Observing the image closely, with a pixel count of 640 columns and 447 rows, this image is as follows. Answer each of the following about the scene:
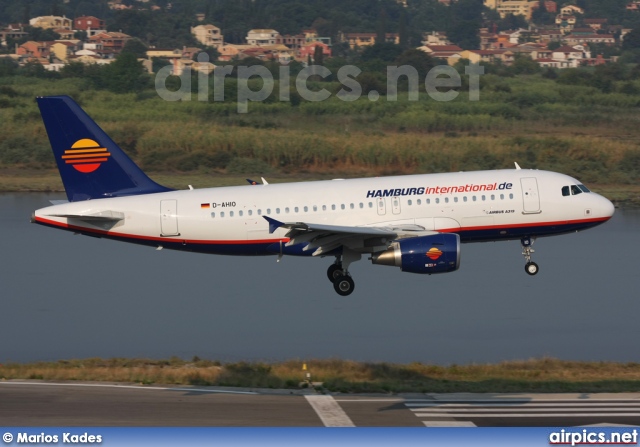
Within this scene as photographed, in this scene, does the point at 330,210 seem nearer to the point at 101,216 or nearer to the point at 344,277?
the point at 344,277

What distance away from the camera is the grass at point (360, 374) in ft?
151

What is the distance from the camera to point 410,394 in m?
44.4

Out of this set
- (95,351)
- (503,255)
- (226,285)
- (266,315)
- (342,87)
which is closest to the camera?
(95,351)

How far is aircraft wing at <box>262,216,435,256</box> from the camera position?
156 feet

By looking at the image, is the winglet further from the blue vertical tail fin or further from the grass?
the blue vertical tail fin

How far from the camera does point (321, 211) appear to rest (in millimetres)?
50188

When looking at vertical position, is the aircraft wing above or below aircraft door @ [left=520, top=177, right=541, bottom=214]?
below

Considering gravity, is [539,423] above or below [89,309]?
above

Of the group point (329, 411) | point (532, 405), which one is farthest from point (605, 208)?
point (329, 411)

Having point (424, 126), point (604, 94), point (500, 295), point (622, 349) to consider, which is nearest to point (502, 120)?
point (424, 126)

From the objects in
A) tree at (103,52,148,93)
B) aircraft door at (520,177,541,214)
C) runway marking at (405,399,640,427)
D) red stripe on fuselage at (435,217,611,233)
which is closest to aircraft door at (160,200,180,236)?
red stripe on fuselage at (435,217,611,233)

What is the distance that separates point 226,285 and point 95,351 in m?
14.9

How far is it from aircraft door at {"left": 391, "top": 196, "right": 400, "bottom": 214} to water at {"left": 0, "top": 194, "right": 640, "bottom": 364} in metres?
8.69

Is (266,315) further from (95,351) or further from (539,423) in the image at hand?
(539,423)
